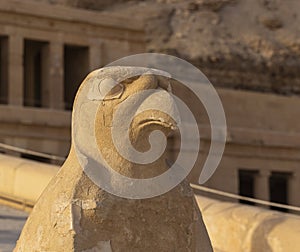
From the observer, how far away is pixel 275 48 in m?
24.0

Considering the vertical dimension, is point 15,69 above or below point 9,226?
above

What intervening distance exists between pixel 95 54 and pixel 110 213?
12.6m

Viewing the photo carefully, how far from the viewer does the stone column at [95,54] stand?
15.9 meters

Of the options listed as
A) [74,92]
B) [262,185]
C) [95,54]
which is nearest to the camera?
[262,185]

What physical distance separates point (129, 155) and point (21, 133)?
955 cm

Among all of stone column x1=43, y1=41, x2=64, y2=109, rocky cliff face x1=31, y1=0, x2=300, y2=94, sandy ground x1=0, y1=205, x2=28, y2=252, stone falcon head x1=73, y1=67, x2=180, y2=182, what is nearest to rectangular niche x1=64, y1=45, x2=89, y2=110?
stone column x1=43, y1=41, x2=64, y2=109

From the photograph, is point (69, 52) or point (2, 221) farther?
point (69, 52)

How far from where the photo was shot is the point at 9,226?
720 cm

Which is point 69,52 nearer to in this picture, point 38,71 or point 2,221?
point 38,71

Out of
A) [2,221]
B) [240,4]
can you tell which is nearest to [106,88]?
[2,221]

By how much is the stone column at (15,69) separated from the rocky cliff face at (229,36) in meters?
6.77

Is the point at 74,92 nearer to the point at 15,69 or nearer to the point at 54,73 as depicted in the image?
the point at 54,73

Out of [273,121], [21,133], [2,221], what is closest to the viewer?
[2,221]

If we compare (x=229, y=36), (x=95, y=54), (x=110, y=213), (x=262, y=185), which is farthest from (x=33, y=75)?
(x=110, y=213)
